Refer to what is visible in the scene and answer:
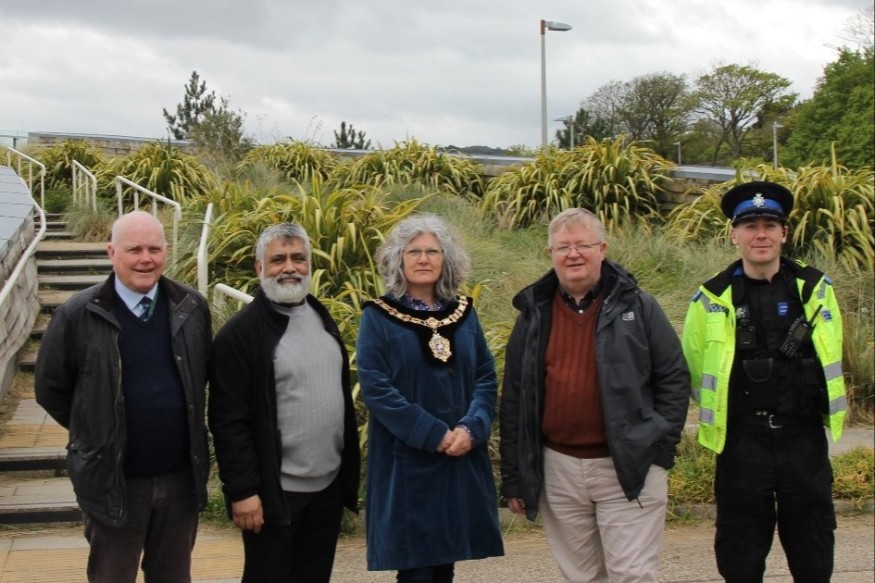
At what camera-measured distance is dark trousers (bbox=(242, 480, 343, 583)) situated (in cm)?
360

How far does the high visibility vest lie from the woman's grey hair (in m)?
0.91

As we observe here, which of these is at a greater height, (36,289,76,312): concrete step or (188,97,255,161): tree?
(188,97,255,161): tree

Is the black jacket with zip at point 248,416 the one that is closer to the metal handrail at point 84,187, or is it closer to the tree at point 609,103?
the metal handrail at point 84,187

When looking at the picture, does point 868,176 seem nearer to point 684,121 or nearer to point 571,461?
point 571,461

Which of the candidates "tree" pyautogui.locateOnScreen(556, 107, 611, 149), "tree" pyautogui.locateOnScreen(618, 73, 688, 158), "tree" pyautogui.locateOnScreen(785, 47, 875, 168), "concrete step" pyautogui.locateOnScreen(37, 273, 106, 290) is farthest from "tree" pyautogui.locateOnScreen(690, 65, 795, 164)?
"concrete step" pyautogui.locateOnScreen(37, 273, 106, 290)

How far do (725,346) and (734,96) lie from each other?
44671 mm

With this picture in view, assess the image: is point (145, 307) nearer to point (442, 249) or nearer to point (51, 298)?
point (442, 249)

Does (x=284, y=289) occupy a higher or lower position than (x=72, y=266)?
higher

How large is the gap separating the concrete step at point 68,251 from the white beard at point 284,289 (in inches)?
272

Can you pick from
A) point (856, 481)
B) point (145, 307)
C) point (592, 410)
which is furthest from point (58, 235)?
point (592, 410)

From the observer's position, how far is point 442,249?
3.78 metres

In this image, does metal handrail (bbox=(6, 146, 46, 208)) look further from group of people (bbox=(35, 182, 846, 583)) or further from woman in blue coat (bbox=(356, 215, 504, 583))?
woman in blue coat (bbox=(356, 215, 504, 583))

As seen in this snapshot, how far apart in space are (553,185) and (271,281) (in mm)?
7919

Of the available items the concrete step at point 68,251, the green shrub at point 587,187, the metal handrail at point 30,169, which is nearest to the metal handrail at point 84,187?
the metal handrail at point 30,169
